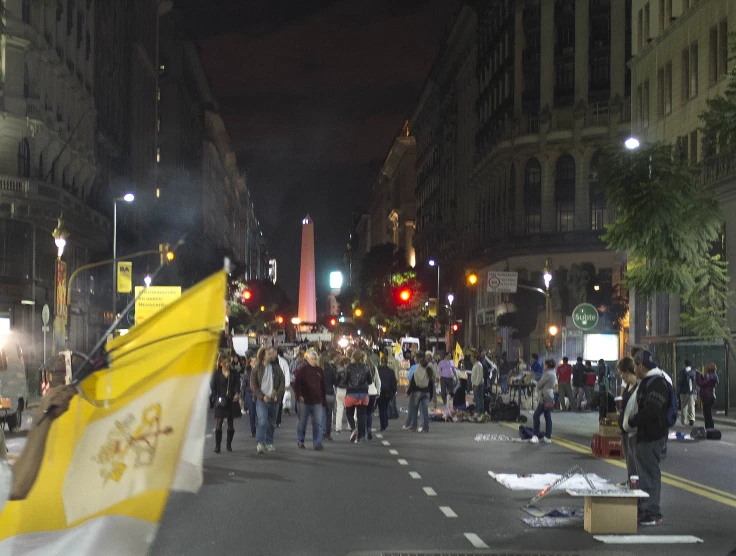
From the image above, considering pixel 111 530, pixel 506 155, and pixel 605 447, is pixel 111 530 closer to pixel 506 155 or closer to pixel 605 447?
pixel 605 447

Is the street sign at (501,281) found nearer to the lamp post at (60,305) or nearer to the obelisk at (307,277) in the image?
the lamp post at (60,305)

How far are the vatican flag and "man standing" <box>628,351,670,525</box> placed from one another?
6.55 m

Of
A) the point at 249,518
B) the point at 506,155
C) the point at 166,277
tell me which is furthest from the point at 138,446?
the point at 166,277

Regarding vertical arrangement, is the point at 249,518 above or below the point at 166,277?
below

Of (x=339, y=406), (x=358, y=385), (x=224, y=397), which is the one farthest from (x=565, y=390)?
(x=224, y=397)

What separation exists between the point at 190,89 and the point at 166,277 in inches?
1585

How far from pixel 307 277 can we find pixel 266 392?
529 ft

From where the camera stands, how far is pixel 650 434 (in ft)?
40.7

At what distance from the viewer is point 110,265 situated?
7394cm

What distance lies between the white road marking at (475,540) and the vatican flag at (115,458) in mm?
4634

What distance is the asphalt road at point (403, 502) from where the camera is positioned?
11.1 metres

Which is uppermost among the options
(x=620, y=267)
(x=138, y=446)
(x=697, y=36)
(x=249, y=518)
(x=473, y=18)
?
(x=473, y=18)

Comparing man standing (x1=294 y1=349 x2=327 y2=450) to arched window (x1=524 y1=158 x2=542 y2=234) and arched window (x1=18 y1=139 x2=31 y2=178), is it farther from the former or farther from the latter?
arched window (x1=524 y1=158 x2=542 y2=234)

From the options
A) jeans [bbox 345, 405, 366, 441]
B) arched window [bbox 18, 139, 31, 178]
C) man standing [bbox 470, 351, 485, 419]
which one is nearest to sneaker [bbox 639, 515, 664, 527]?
jeans [bbox 345, 405, 366, 441]
